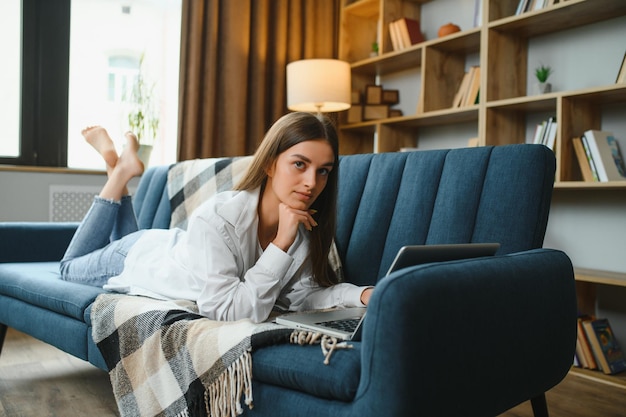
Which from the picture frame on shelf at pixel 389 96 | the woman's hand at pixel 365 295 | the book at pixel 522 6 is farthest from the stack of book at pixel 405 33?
the woman's hand at pixel 365 295

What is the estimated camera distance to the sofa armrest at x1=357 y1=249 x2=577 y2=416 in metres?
1.05

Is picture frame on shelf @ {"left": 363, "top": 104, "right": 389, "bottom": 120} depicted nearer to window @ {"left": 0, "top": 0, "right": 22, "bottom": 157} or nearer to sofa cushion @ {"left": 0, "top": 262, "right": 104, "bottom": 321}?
window @ {"left": 0, "top": 0, "right": 22, "bottom": 157}

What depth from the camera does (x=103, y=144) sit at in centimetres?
237

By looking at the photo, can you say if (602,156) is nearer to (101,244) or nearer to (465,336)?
(465,336)

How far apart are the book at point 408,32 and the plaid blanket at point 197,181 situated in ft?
5.30

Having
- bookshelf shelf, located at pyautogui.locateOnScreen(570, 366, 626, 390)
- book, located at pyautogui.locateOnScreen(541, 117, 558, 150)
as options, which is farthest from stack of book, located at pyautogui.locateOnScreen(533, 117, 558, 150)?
bookshelf shelf, located at pyautogui.locateOnScreen(570, 366, 626, 390)

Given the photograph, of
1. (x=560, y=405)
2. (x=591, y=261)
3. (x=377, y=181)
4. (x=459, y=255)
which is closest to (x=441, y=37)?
(x=591, y=261)

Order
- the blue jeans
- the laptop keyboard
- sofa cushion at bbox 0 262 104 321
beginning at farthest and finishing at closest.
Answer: the blue jeans
sofa cushion at bbox 0 262 104 321
the laptop keyboard

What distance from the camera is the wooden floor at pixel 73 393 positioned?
1993mm

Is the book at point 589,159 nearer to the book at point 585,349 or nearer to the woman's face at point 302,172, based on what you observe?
the book at point 585,349

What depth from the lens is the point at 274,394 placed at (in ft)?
4.00

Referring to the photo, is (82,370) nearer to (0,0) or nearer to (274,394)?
(274,394)

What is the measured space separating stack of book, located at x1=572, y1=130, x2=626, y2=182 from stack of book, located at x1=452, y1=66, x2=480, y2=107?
0.65 meters

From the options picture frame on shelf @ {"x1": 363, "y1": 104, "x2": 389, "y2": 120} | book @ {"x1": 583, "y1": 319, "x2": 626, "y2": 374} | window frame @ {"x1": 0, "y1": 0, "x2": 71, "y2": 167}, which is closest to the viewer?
book @ {"x1": 583, "y1": 319, "x2": 626, "y2": 374}
